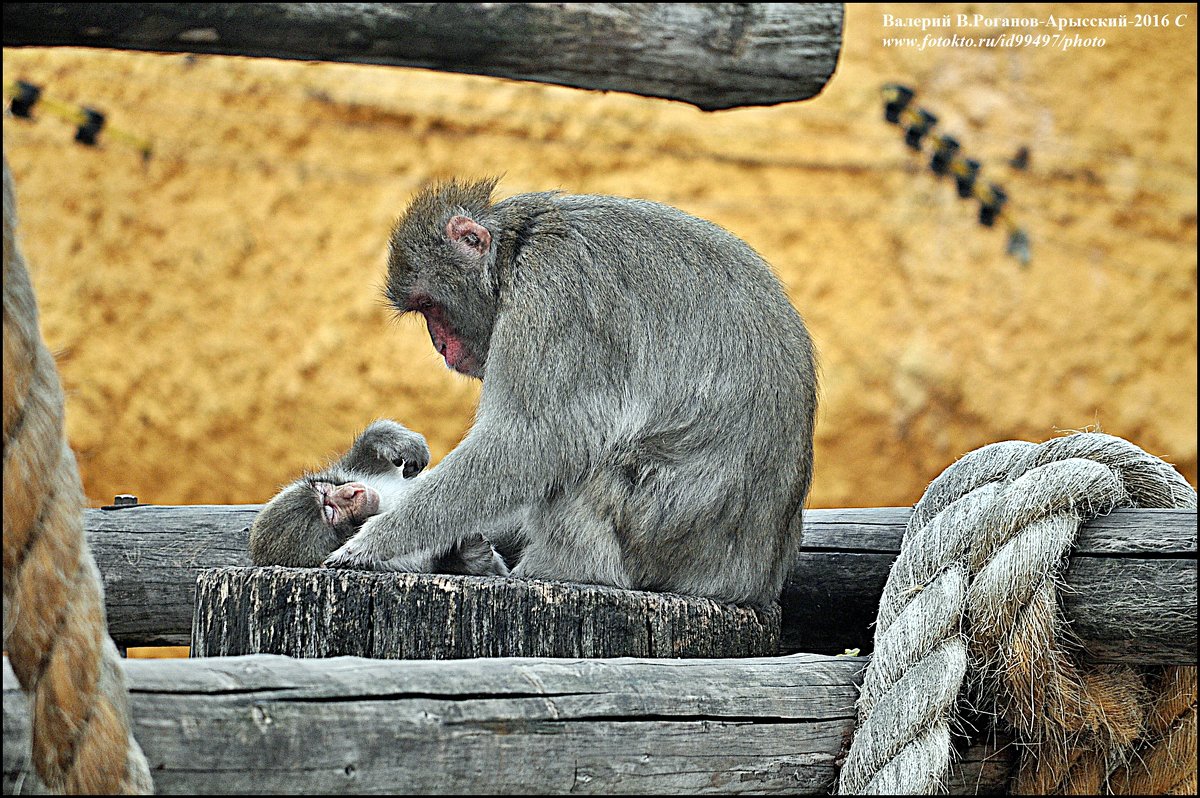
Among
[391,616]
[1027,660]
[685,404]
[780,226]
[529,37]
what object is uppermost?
[529,37]

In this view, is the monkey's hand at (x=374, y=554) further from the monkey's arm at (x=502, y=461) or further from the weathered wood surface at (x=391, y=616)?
the weathered wood surface at (x=391, y=616)

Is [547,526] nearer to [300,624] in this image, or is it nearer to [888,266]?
[300,624]

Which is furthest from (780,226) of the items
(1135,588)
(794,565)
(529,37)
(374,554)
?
(529,37)

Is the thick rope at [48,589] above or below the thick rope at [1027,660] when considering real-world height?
above

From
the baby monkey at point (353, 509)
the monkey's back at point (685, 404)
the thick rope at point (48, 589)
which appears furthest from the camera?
the baby monkey at point (353, 509)

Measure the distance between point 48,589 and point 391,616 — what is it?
105 centimetres

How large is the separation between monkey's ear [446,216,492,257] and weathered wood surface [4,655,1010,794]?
167 cm

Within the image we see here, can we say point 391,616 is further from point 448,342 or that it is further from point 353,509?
point 448,342

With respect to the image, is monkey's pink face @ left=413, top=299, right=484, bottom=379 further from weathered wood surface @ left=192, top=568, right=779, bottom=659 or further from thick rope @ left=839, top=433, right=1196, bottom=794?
thick rope @ left=839, top=433, right=1196, bottom=794

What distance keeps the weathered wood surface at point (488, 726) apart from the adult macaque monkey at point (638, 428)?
831mm

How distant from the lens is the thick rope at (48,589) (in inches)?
62.6

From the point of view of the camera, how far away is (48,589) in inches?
63.2

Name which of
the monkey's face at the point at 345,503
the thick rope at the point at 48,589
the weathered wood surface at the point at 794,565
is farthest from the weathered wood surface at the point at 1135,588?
the monkey's face at the point at 345,503

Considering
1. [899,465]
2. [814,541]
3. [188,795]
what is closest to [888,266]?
[899,465]
